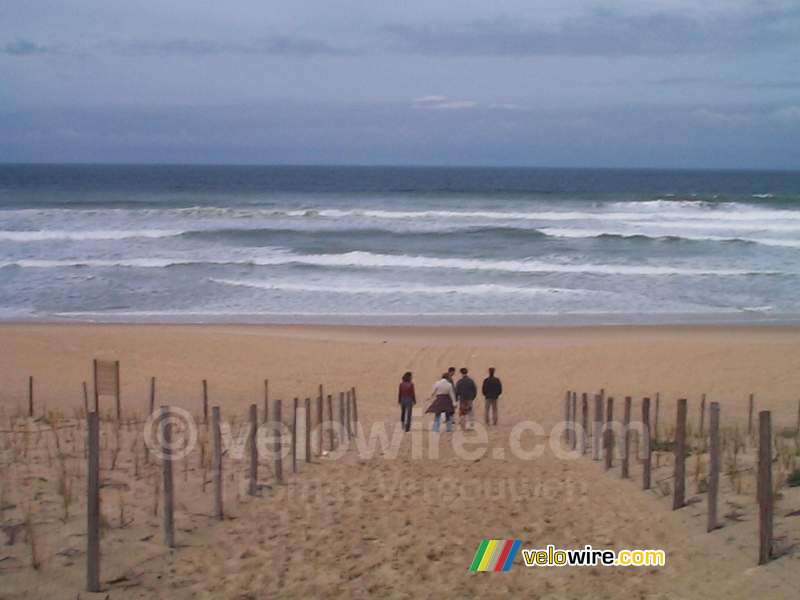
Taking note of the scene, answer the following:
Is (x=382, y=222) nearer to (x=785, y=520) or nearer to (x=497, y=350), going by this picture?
(x=497, y=350)

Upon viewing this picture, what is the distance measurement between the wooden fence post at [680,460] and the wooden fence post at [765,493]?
1559mm

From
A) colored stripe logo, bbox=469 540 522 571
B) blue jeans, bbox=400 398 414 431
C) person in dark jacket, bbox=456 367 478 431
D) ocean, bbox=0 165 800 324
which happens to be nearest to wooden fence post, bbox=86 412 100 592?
colored stripe logo, bbox=469 540 522 571

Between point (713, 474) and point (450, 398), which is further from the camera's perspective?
point (450, 398)

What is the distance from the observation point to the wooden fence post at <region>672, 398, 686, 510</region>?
8555 millimetres

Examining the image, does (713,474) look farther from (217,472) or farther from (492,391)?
(492,391)

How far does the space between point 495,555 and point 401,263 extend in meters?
29.5

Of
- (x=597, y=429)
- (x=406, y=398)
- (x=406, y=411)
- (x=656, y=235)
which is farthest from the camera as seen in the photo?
(x=656, y=235)

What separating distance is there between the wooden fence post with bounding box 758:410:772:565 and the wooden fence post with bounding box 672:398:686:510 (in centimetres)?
156

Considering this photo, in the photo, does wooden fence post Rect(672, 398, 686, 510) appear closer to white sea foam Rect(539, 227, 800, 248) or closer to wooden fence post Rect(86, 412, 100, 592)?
wooden fence post Rect(86, 412, 100, 592)

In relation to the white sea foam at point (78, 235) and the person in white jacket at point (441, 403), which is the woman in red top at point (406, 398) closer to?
the person in white jacket at point (441, 403)

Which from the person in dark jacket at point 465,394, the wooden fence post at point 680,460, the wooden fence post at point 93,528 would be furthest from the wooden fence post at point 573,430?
the wooden fence post at point 93,528

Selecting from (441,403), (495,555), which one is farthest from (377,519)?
(441,403)

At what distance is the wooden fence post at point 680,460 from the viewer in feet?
28.1

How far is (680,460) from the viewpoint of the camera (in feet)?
28.1
